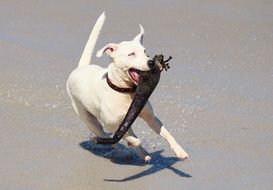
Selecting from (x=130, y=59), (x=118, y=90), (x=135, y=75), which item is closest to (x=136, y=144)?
(x=118, y=90)

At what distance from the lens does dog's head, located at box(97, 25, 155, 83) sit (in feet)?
19.0

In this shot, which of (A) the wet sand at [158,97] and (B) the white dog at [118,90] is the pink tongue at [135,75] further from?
(A) the wet sand at [158,97]

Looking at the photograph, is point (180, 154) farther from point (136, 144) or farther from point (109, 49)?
point (109, 49)

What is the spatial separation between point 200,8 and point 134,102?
590 centimetres

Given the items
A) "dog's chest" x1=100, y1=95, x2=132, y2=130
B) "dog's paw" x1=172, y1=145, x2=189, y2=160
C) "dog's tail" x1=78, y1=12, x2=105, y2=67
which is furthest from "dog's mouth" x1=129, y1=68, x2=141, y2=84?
"dog's tail" x1=78, y1=12, x2=105, y2=67

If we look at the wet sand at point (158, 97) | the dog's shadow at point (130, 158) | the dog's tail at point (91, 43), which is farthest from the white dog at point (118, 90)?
the dog's tail at point (91, 43)

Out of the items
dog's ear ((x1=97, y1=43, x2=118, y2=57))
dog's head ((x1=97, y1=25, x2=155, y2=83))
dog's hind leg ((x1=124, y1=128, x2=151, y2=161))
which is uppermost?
dog's ear ((x1=97, y1=43, x2=118, y2=57))

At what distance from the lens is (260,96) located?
8227 millimetres

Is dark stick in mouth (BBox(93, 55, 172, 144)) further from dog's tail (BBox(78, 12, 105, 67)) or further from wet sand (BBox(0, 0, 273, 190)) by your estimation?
dog's tail (BBox(78, 12, 105, 67))

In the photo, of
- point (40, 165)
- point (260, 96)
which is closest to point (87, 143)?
point (40, 165)

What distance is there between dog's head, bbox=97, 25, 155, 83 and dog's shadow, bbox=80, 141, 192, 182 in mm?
785

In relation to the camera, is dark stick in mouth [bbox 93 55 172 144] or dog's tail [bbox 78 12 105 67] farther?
dog's tail [bbox 78 12 105 67]

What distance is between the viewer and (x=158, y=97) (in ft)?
26.1

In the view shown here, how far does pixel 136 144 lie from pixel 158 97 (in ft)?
6.18
